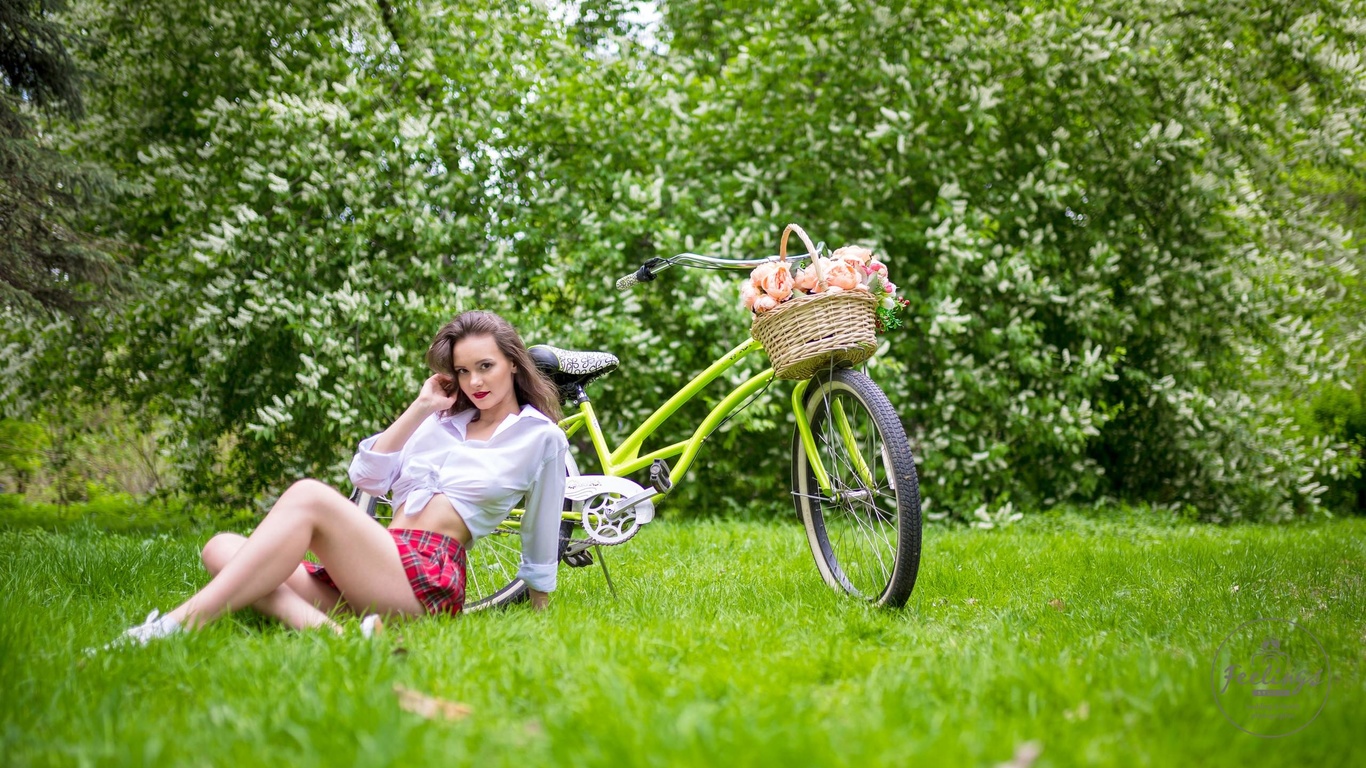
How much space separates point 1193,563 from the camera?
3965 millimetres

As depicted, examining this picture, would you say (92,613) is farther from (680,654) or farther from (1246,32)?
(1246,32)

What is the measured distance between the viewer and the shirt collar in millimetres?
2828

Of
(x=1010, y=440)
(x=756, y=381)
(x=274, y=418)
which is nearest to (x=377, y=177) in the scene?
(x=274, y=418)

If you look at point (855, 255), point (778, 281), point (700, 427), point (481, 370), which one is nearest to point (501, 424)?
point (481, 370)

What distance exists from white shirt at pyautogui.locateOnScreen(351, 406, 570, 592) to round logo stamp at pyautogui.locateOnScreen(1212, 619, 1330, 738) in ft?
5.83

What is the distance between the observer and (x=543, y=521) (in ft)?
9.31

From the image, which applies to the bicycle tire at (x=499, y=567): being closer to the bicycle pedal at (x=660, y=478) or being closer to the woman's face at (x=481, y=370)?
the bicycle pedal at (x=660, y=478)

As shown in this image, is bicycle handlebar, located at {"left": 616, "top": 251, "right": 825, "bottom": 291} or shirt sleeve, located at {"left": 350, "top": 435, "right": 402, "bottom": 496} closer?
shirt sleeve, located at {"left": 350, "top": 435, "right": 402, "bottom": 496}

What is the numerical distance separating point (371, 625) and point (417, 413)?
74cm

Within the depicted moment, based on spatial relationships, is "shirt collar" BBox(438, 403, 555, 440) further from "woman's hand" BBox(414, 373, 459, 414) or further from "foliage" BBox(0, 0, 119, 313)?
"foliage" BBox(0, 0, 119, 313)

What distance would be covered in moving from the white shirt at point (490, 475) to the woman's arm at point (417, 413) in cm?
3

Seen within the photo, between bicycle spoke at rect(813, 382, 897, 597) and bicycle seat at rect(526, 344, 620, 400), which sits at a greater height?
bicycle seat at rect(526, 344, 620, 400)

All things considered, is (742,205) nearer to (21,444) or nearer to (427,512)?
(427,512)

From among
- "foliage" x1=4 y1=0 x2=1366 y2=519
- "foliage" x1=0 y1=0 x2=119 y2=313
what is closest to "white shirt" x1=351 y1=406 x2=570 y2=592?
"foliage" x1=4 y1=0 x2=1366 y2=519
